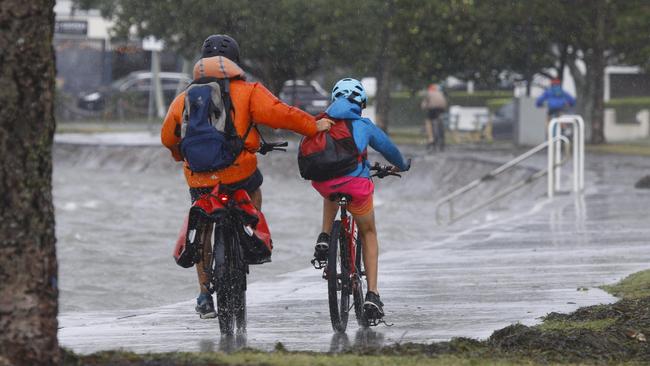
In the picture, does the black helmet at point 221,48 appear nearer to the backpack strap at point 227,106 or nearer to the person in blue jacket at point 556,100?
the backpack strap at point 227,106

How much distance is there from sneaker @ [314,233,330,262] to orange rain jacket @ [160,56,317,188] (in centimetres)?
60

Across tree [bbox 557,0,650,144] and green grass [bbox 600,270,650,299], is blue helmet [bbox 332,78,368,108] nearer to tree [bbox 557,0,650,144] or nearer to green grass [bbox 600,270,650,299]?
green grass [bbox 600,270,650,299]

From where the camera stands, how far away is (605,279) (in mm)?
12273

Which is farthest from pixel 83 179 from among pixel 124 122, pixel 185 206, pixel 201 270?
pixel 201 270

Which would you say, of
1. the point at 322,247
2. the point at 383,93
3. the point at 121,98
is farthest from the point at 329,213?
the point at 121,98

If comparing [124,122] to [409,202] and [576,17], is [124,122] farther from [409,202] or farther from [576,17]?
[409,202]

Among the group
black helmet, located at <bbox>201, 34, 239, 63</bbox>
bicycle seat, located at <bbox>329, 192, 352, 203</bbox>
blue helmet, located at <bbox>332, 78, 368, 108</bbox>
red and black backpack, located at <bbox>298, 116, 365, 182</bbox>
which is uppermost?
black helmet, located at <bbox>201, 34, 239, 63</bbox>

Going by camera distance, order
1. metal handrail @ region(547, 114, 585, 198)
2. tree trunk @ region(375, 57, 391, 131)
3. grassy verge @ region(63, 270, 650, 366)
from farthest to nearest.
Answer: tree trunk @ region(375, 57, 391, 131), metal handrail @ region(547, 114, 585, 198), grassy verge @ region(63, 270, 650, 366)

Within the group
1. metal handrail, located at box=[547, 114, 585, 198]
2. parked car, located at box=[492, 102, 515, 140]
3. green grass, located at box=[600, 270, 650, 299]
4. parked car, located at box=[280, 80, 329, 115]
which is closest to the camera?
green grass, located at box=[600, 270, 650, 299]

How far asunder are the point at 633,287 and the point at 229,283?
3549 mm

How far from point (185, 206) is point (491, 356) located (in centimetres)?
2363

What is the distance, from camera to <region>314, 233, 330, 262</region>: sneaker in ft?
29.9

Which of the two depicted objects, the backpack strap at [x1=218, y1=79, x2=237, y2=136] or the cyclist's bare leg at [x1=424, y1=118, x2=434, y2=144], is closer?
the backpack strap at [x1=218, y1=79, x2=237, y2=136]

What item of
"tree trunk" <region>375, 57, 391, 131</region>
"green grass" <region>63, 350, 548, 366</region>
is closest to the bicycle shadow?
"green grass" <region>63, 350, 548, 366</region>
